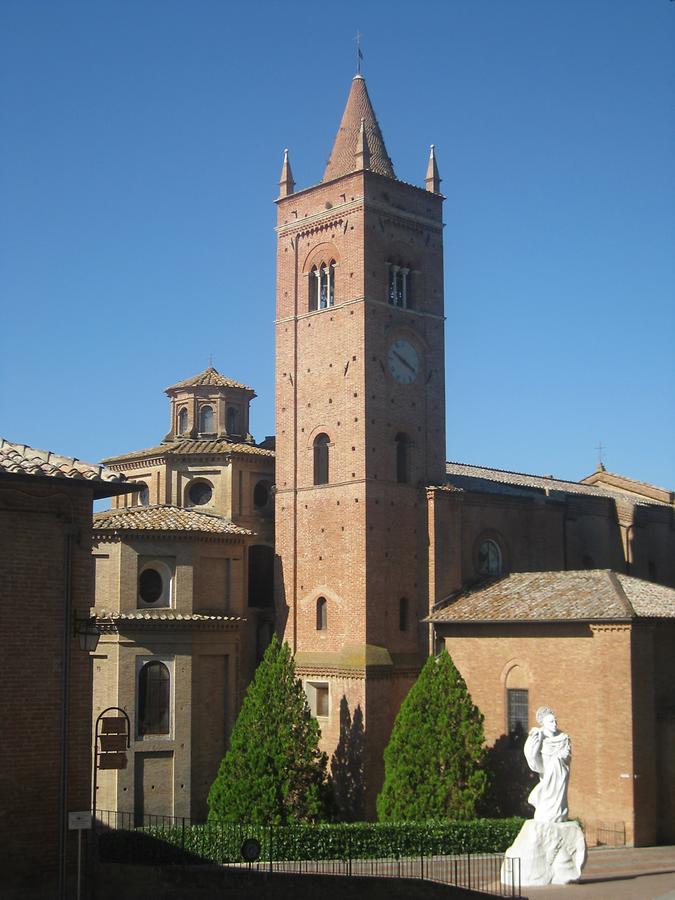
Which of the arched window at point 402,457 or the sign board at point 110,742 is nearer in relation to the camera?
the sign board at point 110,742

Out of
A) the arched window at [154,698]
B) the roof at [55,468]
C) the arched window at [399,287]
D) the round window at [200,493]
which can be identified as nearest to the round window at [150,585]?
the arched window at [154,698]

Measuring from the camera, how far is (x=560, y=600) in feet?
97.5

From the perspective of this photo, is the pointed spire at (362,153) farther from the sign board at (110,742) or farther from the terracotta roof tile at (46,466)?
the sign board at (110,742)

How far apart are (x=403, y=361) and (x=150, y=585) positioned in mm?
10051

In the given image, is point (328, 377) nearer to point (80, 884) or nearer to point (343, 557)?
Answer: point (343, 557)

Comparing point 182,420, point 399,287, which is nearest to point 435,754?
point 399,287

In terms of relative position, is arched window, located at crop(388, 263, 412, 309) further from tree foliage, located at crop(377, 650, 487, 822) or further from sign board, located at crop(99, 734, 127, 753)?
sign board, located at crop(99, 734, 127, 753)

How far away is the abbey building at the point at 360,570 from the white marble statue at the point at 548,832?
418 centimetres

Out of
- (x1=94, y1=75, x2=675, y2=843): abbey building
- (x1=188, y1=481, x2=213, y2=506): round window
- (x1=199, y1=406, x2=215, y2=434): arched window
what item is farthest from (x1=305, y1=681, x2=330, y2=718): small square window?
(x1=199, y1=406, x2=215, y2=434): arched window

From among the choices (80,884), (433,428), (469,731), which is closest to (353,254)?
(433,428)

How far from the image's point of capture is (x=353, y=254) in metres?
33.8

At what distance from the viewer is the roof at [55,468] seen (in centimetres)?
1639

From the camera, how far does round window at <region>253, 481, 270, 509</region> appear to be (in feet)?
122

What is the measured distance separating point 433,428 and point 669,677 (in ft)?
33.8
